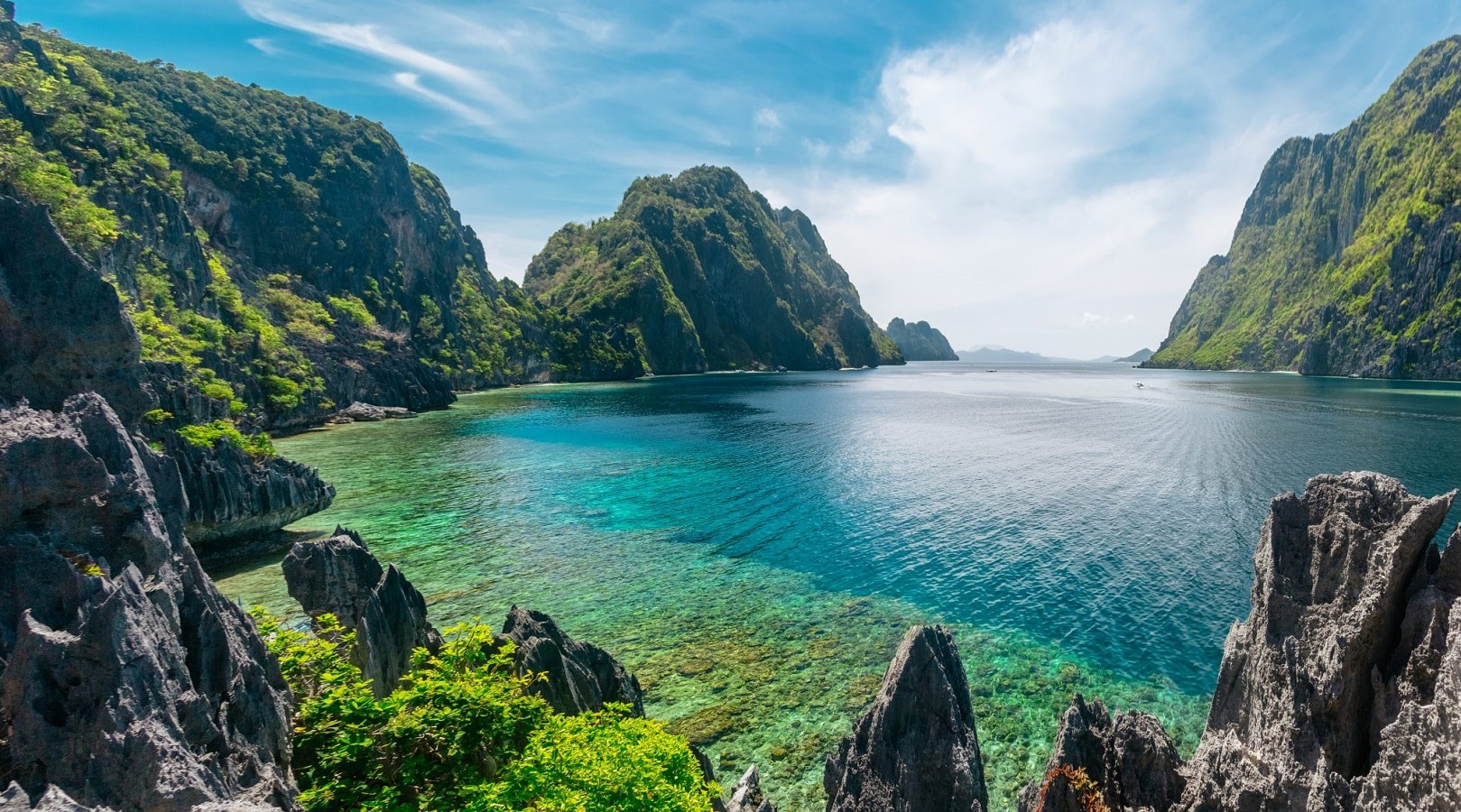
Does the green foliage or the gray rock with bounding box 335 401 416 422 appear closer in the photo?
the green foliage

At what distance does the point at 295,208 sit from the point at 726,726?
541 ft

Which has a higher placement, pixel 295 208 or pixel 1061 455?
pixel 295 208

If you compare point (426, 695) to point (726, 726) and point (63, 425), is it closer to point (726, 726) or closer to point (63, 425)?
point (63, 425)

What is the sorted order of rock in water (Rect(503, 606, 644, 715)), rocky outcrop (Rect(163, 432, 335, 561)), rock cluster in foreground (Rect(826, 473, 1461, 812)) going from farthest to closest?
rocky outcrop (Rect(163, 432, 335, 561)) → rock in water (Rect(503, 606, 644, 715)) → rock cluster in foreground (Rect(826, 473, 1461, 812))

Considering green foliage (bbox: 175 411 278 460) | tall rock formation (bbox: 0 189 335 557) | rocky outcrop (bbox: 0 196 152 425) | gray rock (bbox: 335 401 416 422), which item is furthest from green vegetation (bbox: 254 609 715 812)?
gray rock (bbox: 335 401 416 422)

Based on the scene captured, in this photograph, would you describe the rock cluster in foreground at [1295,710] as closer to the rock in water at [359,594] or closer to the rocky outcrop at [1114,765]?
the rocky outcrop at [1114,765]

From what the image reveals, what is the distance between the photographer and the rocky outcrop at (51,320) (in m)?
16.2

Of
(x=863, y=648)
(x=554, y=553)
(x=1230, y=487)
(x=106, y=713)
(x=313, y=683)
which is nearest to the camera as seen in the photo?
(x=106, y=713)

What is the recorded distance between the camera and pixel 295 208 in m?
136

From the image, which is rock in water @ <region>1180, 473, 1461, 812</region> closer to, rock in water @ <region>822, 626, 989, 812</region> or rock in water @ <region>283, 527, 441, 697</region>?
rock in water @ <region>822, 626, 989, 812</region>

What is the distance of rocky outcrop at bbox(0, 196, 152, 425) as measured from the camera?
1623 centimetres

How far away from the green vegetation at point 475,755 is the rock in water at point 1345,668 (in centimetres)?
946

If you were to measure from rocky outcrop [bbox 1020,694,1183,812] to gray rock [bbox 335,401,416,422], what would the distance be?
11283 centimetres

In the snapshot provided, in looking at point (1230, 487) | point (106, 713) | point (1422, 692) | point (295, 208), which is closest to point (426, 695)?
point (106, 713)
